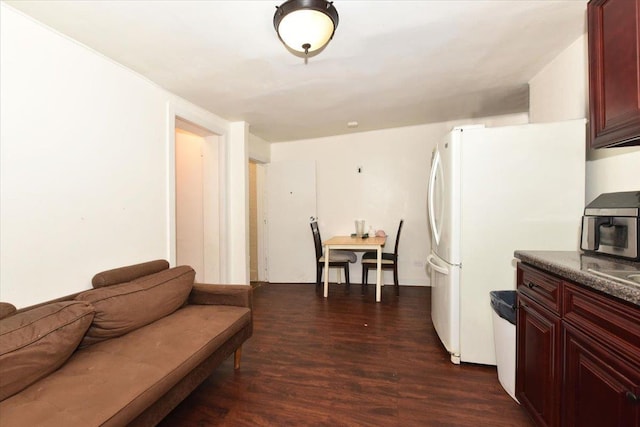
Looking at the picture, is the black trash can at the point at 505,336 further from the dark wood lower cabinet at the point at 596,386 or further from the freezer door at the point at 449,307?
the dark wood lower cabinet at the point at 596,386

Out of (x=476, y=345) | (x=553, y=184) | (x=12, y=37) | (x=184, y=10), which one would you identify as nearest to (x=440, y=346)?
(x=476, y=345)

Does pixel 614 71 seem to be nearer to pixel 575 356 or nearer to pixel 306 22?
pixel 575 356

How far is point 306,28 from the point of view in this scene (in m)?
1.49

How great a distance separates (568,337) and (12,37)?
10.3 feet

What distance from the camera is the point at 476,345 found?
202cm

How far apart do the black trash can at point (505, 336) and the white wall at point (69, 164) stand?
270 centimetres

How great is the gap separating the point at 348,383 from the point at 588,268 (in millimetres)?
1479

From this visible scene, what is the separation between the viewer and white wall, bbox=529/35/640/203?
5.17 feet

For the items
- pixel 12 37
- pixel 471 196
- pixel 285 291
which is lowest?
pixel 285 291

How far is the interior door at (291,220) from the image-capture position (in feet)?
14.5

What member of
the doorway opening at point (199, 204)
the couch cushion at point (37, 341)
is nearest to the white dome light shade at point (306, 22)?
the couch cushion at point (37, 341)

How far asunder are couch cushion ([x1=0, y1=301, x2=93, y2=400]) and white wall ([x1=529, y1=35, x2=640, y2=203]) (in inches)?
120

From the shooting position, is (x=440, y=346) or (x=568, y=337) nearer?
(x=568, y=337)

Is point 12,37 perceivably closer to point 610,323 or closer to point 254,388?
point 254,388
